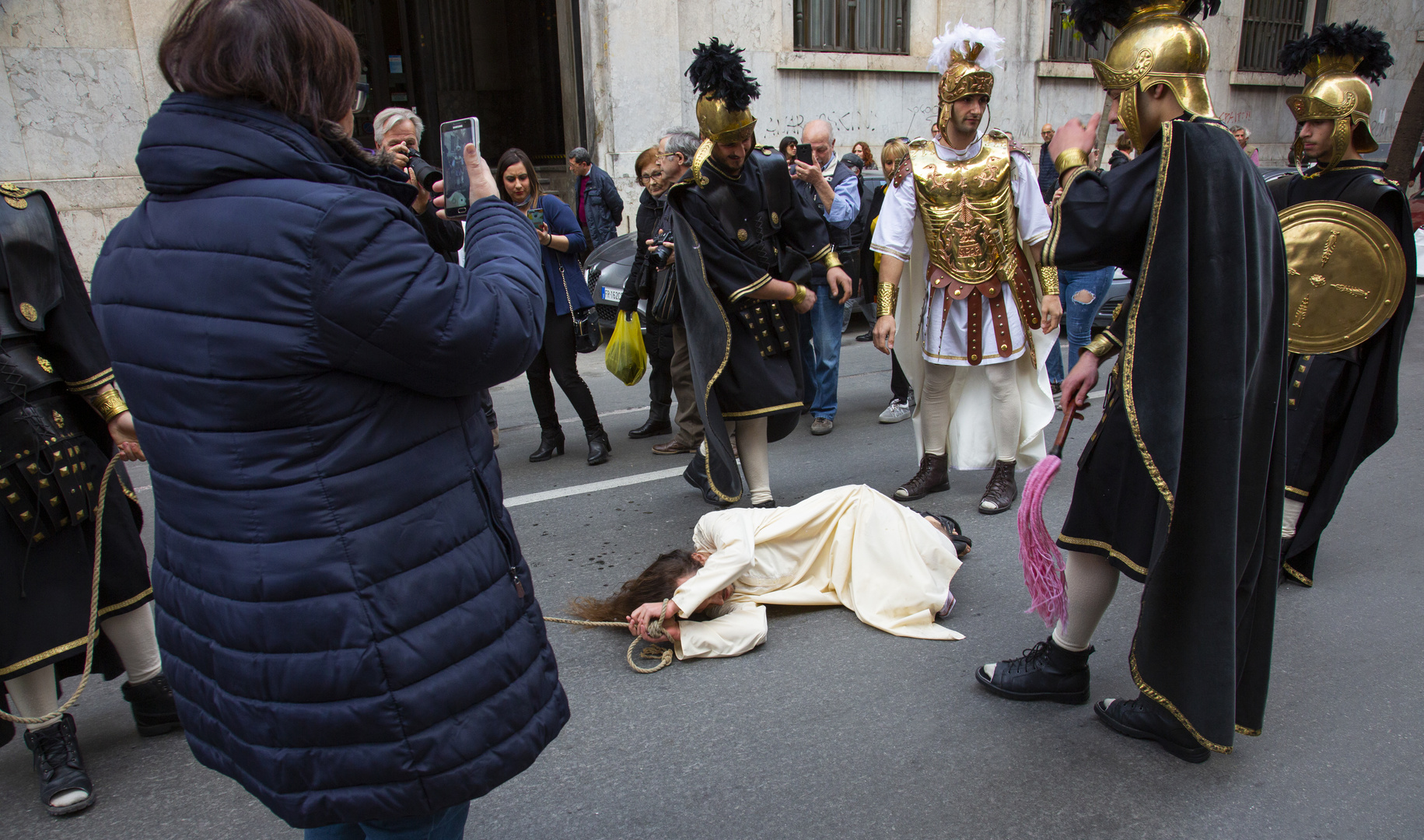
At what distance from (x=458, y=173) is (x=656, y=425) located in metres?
4.38

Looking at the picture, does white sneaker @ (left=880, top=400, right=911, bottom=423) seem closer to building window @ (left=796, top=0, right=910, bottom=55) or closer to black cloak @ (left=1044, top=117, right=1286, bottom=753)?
black cloak @ (left=1044, top=117, right=1286, bottom=753)

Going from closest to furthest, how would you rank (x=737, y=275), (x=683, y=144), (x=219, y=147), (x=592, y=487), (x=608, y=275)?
(x=219, y=147), (x=737, y=275), (x=592, y=487), (x=683, y=144), (x=608, y=275)

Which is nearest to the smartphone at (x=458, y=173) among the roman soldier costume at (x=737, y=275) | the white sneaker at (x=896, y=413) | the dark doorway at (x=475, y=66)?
the roman soldier costume at (x=737, y=275)

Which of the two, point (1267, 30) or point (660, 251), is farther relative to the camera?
point (1267, 30)

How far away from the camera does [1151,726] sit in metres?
2.66

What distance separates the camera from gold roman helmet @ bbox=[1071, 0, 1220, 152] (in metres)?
2.33

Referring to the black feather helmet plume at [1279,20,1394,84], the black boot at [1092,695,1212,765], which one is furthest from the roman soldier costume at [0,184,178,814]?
the black feather helmet plume at [1279,20,1394,84]

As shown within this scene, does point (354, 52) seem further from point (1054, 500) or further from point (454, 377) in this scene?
point (1054, 500)

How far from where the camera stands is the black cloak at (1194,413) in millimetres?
2250

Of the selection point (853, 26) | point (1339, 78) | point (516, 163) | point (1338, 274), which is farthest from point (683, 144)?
point (853, 26)

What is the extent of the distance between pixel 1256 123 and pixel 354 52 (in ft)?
70.2

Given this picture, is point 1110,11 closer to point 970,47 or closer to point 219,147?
point 970,47

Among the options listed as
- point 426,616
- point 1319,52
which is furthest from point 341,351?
point 1319,52

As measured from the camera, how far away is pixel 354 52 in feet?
4.91
